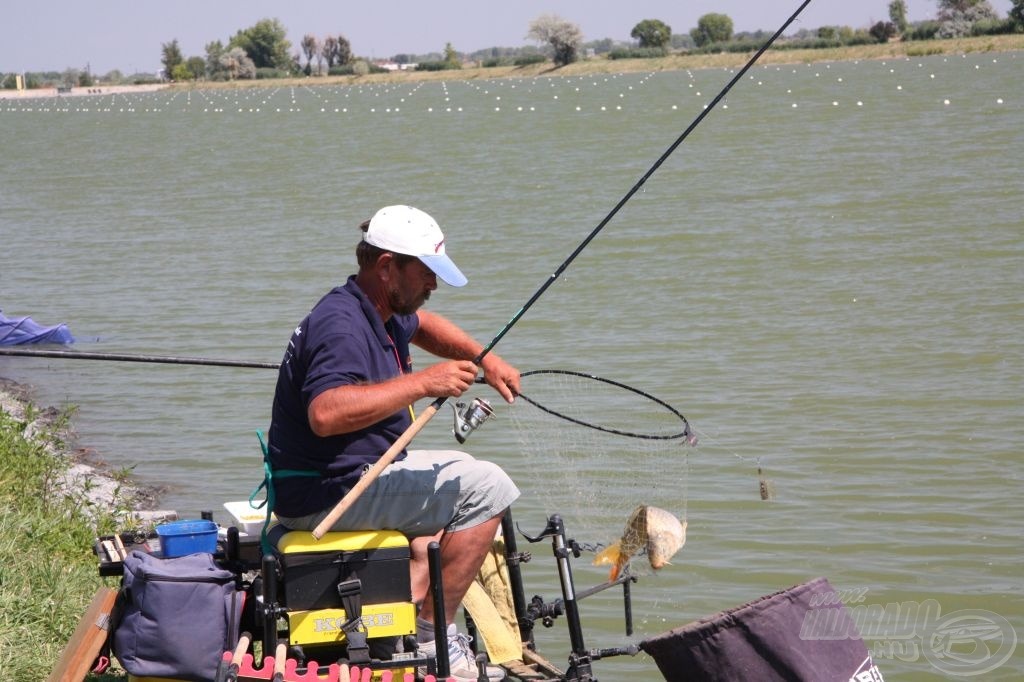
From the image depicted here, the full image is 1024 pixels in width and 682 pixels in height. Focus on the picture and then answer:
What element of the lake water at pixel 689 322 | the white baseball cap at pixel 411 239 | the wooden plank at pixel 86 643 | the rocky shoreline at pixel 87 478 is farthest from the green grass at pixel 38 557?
the white baseball cap at pixel 411 239

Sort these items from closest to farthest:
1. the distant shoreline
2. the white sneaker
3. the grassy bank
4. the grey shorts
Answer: the grey shorts < the white sneaker < the grassy bank < the distant shoreline

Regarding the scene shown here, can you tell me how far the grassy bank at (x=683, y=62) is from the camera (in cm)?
9706

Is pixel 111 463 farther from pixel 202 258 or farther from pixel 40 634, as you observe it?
Answer: pixel 202 258

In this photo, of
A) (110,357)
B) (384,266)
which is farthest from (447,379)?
(110,357)

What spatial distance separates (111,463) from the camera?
31.7 ft

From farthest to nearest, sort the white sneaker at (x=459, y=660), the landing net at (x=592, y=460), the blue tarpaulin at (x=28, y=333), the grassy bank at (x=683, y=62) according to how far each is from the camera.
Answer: the grassy bank at (x=683, y=62) < the blue tarpaulin at (x=28, y=333) < the landing net at (x=592, y=460) < the white sneaker at (x=459, y=660)

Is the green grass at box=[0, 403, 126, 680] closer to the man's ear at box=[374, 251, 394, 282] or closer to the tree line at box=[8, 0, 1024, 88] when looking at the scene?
the man's ear at box=[374, 251, 394, 282]

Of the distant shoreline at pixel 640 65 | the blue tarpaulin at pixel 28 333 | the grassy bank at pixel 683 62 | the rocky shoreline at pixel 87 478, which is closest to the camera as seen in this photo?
the rocky shoreline at pixel 87 478

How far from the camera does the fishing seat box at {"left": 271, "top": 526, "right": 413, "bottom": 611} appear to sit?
154 inches

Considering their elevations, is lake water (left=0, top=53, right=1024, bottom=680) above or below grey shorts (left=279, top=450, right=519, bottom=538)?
below

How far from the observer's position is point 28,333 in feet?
44.4

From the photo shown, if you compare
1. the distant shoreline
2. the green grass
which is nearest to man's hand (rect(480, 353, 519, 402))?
the green grass

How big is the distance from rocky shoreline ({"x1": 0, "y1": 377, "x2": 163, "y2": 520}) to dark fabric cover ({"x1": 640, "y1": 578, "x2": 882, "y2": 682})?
Result: 11.9 ft

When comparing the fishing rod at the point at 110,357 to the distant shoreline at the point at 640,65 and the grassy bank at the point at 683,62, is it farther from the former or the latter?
the distant shoreline at the point at 640,65
